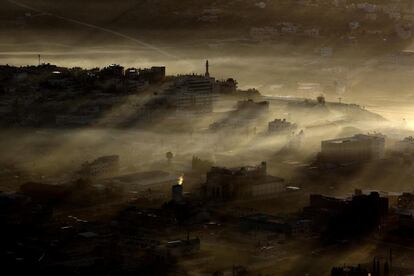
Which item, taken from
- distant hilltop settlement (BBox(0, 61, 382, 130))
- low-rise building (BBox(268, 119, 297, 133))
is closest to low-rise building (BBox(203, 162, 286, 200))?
low-rise building (BBox(268, 119, 297, 133))

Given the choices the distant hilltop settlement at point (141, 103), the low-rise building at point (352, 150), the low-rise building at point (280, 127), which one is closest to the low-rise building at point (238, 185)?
the low-rise building at point (352, 150)

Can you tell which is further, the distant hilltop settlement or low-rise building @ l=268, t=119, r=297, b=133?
the distant hilltop settlement

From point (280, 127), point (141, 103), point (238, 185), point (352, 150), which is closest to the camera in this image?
point (238, 185)

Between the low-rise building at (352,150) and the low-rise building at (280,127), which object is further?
the low-rise building at (280,127)

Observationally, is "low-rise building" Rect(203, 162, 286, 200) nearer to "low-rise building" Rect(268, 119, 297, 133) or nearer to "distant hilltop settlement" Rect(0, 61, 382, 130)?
"low-rise building" Rect(268, 119, 297, 133)

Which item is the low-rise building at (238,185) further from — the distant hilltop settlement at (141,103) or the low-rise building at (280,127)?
the distant hilltop settlement at (141,103)

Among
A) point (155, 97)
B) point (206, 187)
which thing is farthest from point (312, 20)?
point (206, 187)

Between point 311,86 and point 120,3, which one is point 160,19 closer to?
point 120,3

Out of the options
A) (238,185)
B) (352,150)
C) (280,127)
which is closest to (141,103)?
(280,127)

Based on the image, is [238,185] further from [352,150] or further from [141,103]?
[141,103]
